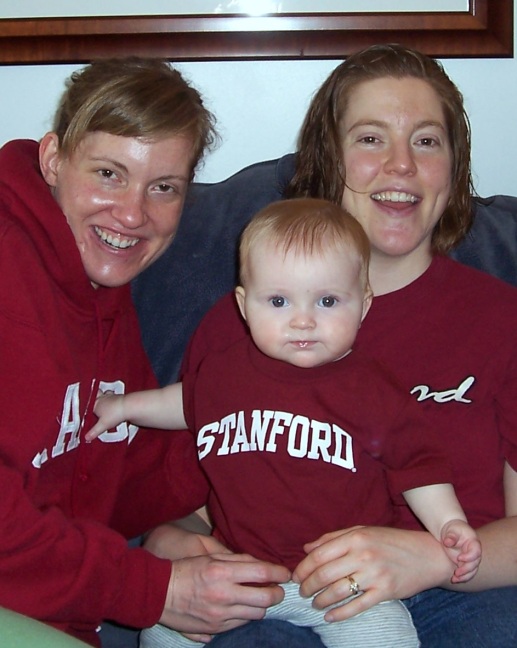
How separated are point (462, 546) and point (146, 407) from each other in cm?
58

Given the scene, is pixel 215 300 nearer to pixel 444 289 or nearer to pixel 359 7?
pixel 444 289

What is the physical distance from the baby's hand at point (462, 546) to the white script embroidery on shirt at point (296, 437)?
17 cm

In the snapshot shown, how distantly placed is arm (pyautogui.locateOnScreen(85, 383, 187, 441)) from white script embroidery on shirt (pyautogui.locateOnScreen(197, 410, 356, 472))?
0.66 ft

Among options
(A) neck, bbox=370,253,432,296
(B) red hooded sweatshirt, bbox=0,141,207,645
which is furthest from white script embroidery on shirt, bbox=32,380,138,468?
(A) neck, bbox=370,253,432,296

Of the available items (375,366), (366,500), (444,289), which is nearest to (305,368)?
(375,366)

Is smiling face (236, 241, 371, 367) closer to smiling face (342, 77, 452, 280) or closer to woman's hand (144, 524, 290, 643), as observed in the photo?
smiling face (342, 77, 452, 280)

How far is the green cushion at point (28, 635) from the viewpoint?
892 mm

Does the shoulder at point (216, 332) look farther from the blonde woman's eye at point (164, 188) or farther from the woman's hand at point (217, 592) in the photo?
the woman's hand at point (217, 592)

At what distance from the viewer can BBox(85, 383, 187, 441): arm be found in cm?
149

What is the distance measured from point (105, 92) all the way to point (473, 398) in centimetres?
78

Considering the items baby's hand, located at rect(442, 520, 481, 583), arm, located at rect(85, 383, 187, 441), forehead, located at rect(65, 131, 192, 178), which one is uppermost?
forehead, located at rect(65, 131, 192, 178)

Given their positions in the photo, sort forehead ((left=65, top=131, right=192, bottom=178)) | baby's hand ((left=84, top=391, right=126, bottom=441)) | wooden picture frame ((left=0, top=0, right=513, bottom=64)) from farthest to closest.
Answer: wooden picture frame ((left=0, top=0, right=513, bottom=64)) < baby's hand ((left=84, top=391, right=126, bottom=441)) < forehead ((left=65, top=131, right=192, bottom=178))

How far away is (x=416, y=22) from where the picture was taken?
197 cm

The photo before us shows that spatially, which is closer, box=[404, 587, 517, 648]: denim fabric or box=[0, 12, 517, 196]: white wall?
box=[404, 587, 517, 648]: denim fabric
